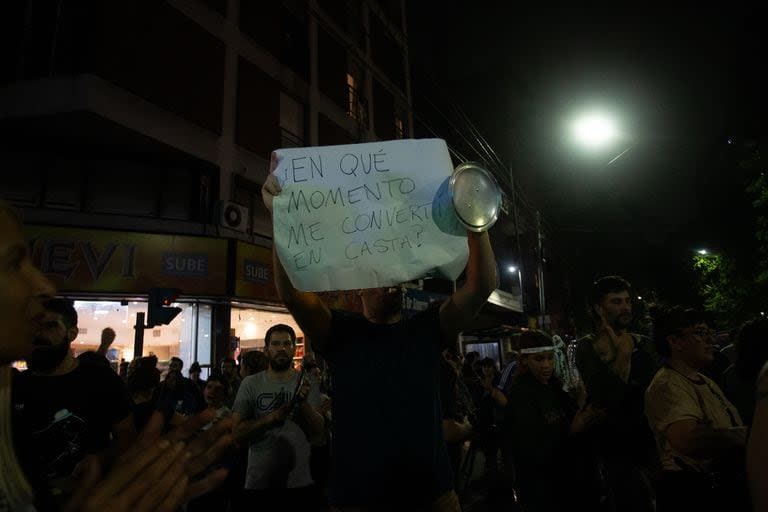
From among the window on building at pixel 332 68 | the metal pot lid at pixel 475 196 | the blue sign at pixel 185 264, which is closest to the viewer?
the metal pot lid at pixel 475 196

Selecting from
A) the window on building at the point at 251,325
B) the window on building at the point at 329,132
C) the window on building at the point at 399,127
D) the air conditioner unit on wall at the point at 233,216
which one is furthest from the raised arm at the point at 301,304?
the window on building at the point at 399,127

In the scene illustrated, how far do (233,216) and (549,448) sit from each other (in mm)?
11409

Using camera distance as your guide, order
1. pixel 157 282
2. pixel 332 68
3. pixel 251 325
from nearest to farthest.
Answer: pixel 157 282
pixel 251 325
pixel 332 68

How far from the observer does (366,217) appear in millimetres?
2359

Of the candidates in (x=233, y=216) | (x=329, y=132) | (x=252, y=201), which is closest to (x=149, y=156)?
(x=233, y=216)

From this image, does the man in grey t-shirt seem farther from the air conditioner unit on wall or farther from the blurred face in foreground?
the air conditioner unit on wall

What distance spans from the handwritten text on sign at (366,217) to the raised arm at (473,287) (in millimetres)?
81

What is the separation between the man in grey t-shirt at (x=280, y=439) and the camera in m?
4.16

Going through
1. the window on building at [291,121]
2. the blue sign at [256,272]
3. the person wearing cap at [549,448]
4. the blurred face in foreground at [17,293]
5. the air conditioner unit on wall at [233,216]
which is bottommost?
the person wearing cap at [549,448]

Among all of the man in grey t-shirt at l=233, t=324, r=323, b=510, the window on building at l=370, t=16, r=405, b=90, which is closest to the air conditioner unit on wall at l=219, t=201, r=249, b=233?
the man in grey t-shirt at l=233, t=324, r=323, b=510

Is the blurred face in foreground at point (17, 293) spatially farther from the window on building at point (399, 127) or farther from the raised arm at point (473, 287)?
the window on building at point (399, 127)

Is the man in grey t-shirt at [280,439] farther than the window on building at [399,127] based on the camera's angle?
No

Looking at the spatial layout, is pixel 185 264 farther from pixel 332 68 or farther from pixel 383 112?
pixel 383 112

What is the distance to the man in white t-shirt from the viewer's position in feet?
8.54
